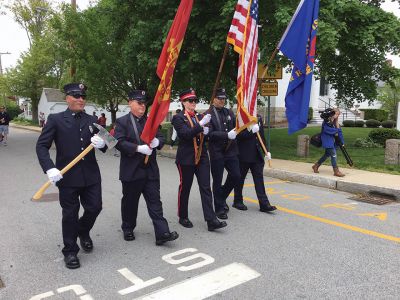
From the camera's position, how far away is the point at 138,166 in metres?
4.76

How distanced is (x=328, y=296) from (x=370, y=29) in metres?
9.68

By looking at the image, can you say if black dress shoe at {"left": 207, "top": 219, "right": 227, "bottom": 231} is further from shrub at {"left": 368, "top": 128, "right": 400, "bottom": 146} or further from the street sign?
shrub at {"left": 368, "top": 128, "right": 400, "bottom": 146}

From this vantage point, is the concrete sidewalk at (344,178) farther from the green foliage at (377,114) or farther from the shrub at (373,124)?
the green foliage at (377,114)

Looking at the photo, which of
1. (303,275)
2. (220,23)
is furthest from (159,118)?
(220,23)

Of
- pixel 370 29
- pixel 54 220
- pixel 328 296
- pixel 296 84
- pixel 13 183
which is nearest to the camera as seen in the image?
pixel 328 296

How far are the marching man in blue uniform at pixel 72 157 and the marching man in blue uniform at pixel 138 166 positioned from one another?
1.43 ft

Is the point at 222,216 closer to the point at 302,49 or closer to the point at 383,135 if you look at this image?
the point at 302,49

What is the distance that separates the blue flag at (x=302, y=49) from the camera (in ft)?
20.3

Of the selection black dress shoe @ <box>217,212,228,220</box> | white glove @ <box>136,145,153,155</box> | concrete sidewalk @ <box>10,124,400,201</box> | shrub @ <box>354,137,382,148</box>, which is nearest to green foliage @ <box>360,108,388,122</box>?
shrub @ <box>354,137,382,148</box>

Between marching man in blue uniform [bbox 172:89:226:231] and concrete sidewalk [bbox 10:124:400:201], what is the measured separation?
157 inches

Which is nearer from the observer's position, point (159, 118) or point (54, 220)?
point (159, 118)

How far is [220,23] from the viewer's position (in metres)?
11.4

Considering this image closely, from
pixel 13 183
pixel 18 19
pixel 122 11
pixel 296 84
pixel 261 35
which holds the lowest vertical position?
pixel 13 183

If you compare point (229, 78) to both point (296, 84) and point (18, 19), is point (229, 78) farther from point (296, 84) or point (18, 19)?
point (18, 19)
